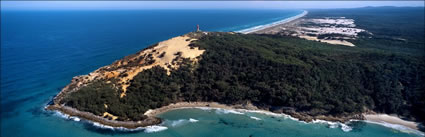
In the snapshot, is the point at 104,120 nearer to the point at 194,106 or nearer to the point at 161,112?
the point at 161,112

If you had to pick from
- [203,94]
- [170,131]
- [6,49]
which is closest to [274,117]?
[203,94]

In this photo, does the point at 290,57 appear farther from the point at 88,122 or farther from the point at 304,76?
the point at 88,122

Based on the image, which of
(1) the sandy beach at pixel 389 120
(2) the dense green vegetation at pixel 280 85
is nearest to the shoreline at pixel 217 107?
(1) the sandy beach at pixel 389 120

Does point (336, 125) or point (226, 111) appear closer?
point (336, 125)

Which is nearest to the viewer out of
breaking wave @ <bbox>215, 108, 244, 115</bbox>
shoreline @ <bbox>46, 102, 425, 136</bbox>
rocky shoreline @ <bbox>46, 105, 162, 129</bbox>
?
rocky shoreline @ <bbox>46, 105, 162, 129</bbox>

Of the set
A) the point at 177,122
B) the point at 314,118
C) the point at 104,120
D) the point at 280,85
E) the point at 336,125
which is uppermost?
the point at 280,85

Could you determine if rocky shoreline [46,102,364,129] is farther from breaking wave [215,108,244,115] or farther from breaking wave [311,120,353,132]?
breaking wave [215,108,244,115]

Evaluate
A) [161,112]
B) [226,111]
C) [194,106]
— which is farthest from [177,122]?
[226,111]

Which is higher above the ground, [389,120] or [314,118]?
[314,118]

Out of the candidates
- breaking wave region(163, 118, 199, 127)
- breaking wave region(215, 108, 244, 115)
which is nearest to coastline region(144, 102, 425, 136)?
breaking wave region(215, 108, 244, 115)
